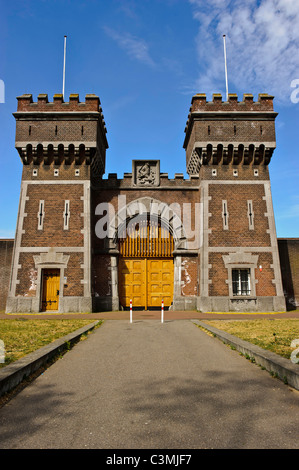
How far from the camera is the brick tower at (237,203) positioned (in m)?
16.6

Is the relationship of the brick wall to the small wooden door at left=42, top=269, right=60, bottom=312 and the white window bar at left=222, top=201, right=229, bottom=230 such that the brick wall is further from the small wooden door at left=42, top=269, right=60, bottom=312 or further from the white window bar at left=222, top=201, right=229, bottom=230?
the small wooden door at left=42, top=269, right=60, bottom=312

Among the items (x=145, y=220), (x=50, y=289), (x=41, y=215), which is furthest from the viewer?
(x=145, y=220)

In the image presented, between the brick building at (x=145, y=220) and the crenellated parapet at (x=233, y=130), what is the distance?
0.18ft

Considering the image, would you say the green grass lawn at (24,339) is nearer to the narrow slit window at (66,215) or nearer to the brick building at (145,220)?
the brick building at (145,220)

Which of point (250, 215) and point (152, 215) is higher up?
point (152, 215)

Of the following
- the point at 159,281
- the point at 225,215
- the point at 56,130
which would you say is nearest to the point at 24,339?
the point at 159,281

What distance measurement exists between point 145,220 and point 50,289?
21.0ft

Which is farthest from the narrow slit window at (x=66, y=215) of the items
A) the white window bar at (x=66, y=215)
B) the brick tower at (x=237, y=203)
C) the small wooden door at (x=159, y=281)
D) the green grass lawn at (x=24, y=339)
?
the green grass lawn at (x=24, y=339)

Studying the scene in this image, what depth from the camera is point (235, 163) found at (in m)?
17.9

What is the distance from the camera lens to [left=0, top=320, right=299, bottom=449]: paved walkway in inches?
116

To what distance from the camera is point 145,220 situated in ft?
60.0

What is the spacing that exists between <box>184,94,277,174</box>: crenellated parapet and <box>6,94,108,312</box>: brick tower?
591 cm

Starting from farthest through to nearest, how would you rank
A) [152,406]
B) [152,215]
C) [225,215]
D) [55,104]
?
[152,215] < [55,104] < [225,215] < [152,406]

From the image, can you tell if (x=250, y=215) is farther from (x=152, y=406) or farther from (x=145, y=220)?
(x=152, y=406)
